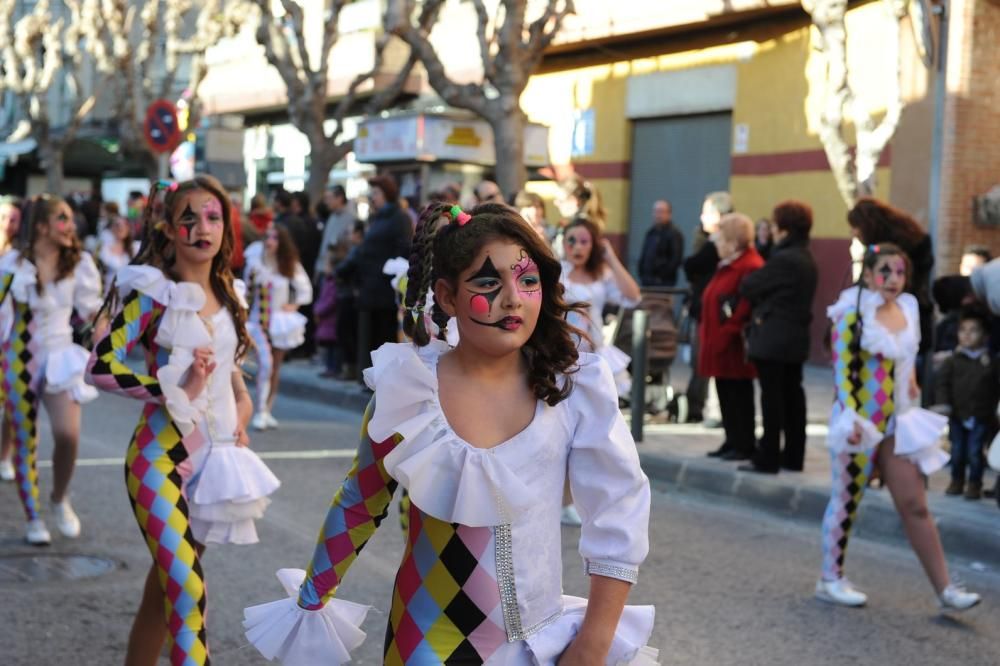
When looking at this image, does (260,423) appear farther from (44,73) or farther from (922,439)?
(44,73)

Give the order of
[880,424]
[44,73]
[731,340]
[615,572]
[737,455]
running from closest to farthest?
[615,572], [880,424], [737,455], [731,340], [44,73]

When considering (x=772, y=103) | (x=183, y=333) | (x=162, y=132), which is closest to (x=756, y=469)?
(x=183, y=333)

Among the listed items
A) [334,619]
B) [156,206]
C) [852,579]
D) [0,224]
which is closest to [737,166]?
[0,224]

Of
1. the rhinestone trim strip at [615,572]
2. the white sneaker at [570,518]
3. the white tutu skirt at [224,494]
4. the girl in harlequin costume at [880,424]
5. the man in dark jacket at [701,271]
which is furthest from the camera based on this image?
the man in dark jacket at [701,271]

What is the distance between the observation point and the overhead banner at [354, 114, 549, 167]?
1717 cm

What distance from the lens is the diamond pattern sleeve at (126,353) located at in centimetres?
489


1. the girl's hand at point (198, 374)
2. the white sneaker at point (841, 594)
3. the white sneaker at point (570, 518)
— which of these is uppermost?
the girl's hand at point (198, 374)

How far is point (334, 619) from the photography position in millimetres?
3273

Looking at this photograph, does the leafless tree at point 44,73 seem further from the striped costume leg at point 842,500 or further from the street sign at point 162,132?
the striped costume leg at point 842,500

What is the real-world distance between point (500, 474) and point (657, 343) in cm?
973

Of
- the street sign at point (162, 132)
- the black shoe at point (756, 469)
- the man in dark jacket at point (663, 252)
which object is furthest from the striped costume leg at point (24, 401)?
the street sign at point (162, 132)

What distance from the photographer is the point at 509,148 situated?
647 inches

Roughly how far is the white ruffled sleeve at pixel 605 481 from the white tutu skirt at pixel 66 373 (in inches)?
208

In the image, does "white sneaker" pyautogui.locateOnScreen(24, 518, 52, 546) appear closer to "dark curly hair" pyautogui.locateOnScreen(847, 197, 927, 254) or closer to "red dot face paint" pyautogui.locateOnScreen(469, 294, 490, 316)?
"dark curly hair" pyautogui.locateOnScreen(847, 197, 927, 254)
